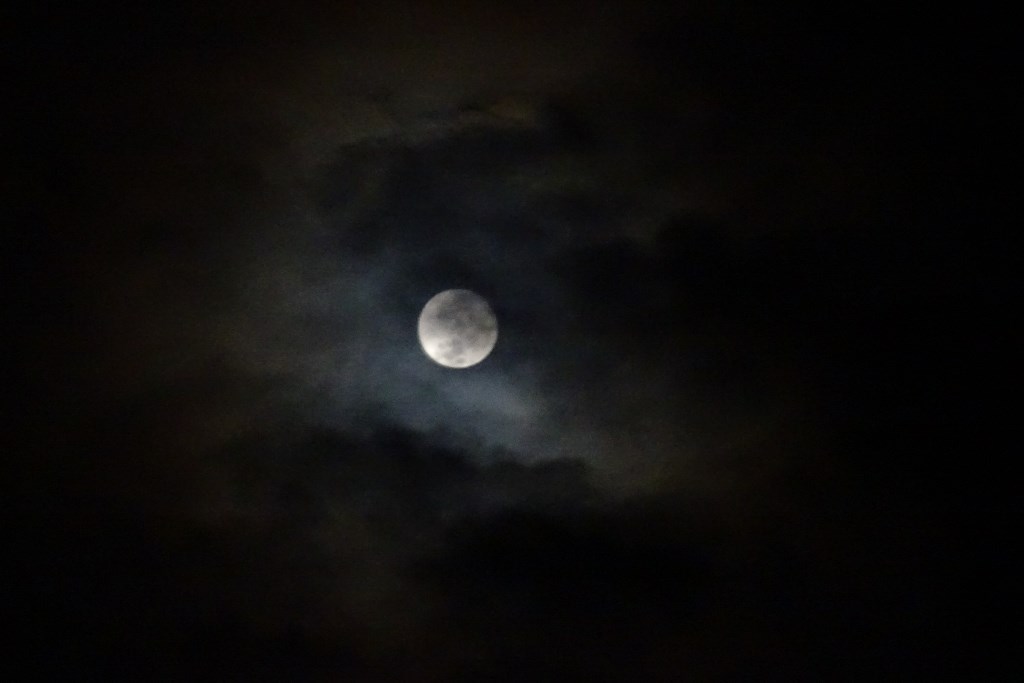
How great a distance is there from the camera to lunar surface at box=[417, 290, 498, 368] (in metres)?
21.9

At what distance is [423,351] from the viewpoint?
72.1ft

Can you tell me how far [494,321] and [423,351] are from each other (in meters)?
1.84

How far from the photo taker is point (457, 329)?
866 inches

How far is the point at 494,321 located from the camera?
22500 millimetres

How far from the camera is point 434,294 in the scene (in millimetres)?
21688

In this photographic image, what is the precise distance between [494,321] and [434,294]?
5.51 feet

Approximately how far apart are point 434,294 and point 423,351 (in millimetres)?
1351

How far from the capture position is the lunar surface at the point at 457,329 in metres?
21.9
